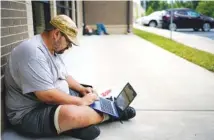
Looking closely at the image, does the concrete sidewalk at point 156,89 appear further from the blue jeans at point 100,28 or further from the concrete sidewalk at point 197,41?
the blue jeans at point 100,28

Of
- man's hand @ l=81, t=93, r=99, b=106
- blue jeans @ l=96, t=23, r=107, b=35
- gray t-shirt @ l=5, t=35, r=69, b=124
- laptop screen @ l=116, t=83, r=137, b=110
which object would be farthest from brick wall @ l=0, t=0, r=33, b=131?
blue jeans @ l=96, t=23, r=107, b=35

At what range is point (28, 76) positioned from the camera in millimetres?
2617

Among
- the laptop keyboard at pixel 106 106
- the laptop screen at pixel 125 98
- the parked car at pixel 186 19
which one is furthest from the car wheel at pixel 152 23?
the laptop keyboard at pixel 106 106

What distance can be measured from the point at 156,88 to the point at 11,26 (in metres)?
2.43

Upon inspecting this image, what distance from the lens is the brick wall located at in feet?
9.69

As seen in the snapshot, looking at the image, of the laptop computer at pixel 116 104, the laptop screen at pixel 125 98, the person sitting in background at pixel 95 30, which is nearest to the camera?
the laptop computer at pixel 116 104

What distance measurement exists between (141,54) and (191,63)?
178 cm

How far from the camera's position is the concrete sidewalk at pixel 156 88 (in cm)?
312

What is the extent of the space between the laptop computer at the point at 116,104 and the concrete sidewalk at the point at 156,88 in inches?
7.1

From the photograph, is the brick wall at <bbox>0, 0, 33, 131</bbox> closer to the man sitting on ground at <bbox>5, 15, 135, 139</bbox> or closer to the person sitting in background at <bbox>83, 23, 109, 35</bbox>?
the man sitting on ground at <bbox>5, 15, 135, 139</bbox>

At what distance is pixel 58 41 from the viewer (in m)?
2.77

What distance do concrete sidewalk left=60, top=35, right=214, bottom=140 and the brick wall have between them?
119 cm

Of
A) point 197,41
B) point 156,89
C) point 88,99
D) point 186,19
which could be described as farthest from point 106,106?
point 186,19

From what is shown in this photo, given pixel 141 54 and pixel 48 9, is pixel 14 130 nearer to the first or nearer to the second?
pixel 48 9
